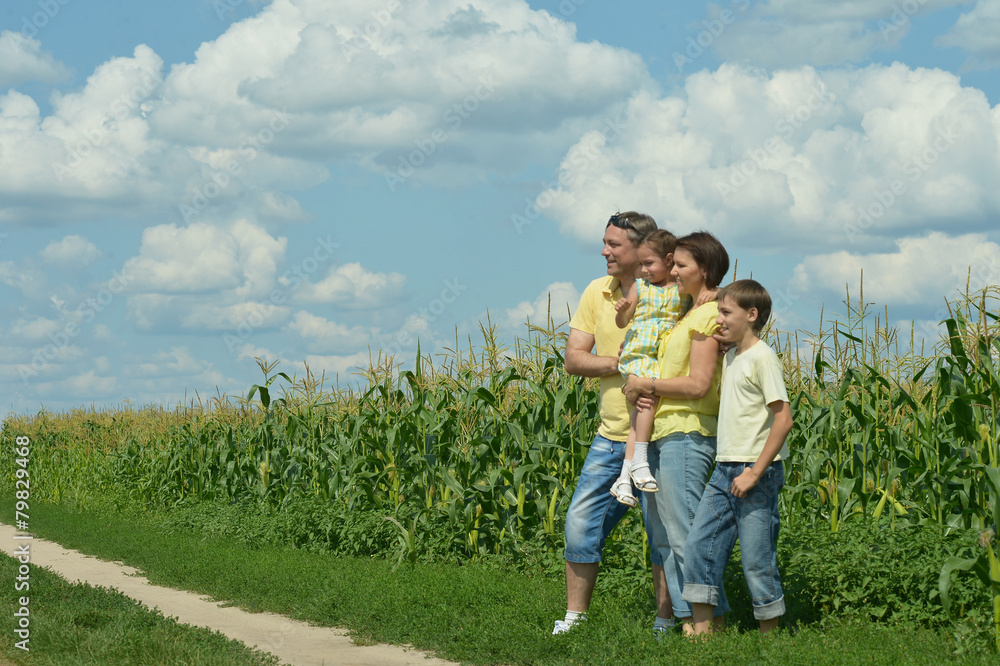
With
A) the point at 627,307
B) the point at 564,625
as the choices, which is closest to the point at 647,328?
the point at 627,307

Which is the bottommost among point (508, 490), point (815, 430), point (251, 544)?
point (251, 544)

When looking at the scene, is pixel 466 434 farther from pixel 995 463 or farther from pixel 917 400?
pixel 995 463

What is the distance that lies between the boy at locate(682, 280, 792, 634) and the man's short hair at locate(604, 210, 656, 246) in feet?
2.47

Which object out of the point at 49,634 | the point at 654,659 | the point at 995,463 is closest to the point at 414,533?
the point at 49,634

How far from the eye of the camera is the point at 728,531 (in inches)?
213

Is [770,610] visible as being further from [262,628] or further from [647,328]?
[262,628]

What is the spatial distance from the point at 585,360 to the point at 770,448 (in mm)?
1422

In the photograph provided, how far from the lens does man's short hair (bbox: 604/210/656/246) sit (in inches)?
230

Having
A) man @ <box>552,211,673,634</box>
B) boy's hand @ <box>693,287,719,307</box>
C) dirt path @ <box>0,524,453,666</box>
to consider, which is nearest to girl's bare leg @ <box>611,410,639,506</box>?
man @ <box>552,211,673,634</box>

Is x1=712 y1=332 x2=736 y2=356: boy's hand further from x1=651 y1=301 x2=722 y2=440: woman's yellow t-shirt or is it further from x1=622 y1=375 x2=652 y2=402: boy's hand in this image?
x1=622 y1=375 x2=652 y2=402: boy's hand

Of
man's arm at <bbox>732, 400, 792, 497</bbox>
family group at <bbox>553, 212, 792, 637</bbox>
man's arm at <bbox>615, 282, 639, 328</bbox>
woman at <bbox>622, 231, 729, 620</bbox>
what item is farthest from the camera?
man's arm at <bbox>615, 282, 639, 328</bbox>

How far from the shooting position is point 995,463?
18.8ft

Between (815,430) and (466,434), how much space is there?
358 cm

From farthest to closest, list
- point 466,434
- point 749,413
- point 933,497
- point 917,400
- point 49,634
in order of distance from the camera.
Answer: point 466,434 < point 917,400 < point 933,497 < point 49,634 < point 749,413
